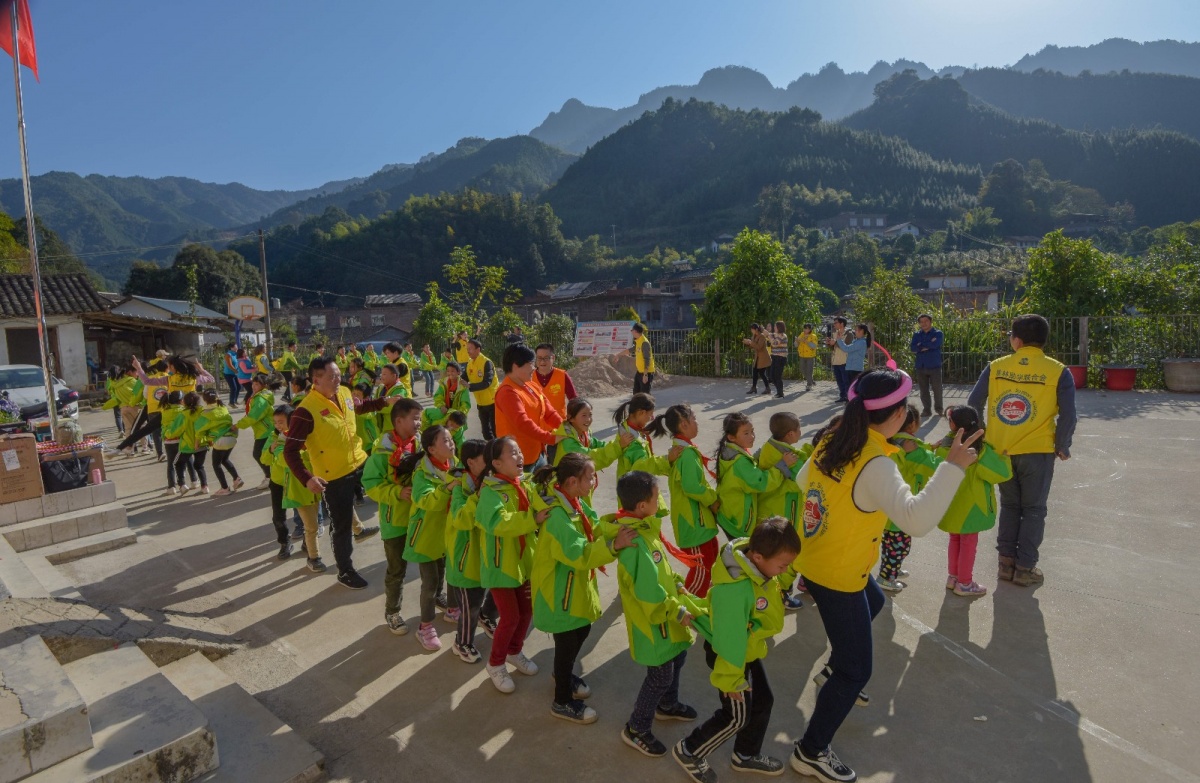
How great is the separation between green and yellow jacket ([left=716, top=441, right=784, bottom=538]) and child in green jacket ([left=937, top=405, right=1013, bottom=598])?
1169 millimetres

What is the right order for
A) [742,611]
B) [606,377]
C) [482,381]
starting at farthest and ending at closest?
[606,377] < [482,381] < [742,611]

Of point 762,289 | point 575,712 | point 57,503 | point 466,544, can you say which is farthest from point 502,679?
point 762,289

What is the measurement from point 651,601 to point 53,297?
26.5 meters

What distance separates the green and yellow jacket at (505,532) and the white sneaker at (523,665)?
52cm

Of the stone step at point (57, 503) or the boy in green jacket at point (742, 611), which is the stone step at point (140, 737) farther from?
the stone step at point (57, 503)

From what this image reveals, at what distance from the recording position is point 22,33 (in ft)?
27.6

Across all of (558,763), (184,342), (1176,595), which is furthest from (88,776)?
(184,342)

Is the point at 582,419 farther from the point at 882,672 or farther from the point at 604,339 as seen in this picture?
the point at 604,339

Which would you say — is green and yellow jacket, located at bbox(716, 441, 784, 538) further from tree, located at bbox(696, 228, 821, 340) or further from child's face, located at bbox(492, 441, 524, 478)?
tree, located at bbox(696, 228, 821, 340)

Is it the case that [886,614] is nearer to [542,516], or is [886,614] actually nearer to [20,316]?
[542,516]

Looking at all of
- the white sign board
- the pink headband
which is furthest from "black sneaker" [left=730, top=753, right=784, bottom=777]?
the white sign board

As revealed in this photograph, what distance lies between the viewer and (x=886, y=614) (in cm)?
440

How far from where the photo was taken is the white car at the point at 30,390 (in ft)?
47.6

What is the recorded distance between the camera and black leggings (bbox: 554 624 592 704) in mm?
3363
